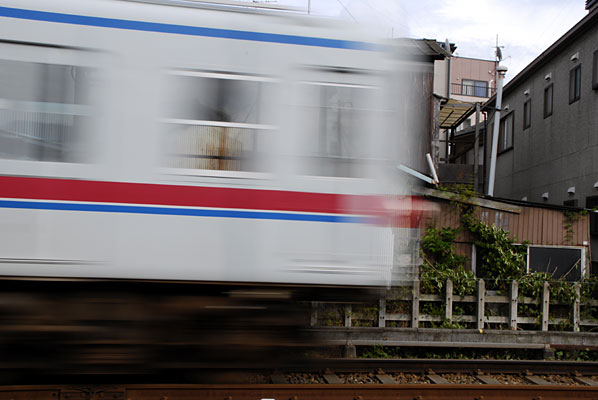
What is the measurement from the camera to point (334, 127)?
154 inches

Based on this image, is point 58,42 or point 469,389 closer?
point 58,42

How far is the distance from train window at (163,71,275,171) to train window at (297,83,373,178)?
306mm

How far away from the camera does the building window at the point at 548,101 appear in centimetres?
1463

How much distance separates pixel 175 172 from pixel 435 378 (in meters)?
3.96

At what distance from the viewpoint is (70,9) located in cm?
361

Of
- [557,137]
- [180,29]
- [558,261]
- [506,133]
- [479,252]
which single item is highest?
[506,133]

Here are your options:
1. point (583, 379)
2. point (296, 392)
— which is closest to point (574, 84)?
point (583, 379)

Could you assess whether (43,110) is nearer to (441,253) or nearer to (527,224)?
(441,253)

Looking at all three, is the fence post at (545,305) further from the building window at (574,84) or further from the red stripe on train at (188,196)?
the building window at (574,84)

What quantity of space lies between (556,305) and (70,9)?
8.21 m

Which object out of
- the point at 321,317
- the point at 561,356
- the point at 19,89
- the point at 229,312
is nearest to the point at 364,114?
the point at 229,312

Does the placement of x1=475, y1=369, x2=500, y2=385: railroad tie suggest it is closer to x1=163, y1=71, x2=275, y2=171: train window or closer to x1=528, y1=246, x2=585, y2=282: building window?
x1=163, y1=71, x2=275, y2=171: train window

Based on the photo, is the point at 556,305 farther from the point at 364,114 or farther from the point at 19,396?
the point at 19,396

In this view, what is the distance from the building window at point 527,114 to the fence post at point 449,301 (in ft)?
34.0
